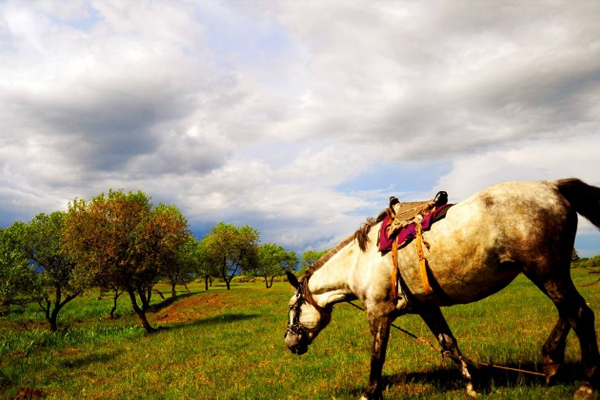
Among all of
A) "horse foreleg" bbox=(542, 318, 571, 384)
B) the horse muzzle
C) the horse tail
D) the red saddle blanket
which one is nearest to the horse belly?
the red saddle blanket

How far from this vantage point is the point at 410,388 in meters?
6.71

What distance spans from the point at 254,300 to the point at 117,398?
30014 mm

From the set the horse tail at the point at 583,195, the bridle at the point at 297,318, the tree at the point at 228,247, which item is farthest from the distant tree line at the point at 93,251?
the tree at the point at 228,247

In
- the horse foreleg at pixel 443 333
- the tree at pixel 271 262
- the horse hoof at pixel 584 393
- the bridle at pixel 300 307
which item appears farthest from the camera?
the tree at pixel 271 262

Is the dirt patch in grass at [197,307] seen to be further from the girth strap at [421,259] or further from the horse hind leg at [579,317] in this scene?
the horse hind leg at [579,317]

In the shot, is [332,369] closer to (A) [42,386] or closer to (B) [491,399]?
(B) [491,399]

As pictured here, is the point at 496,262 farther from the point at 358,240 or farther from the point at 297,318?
the point at 297,318

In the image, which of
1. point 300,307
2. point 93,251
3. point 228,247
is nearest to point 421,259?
point 300,307

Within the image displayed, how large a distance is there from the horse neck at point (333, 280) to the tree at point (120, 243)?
1946cm

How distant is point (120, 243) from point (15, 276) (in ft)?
28.9

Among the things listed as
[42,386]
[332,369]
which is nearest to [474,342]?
[332,369]

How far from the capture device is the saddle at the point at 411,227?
18.4 ft

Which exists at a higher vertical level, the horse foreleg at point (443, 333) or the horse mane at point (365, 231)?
the horse mane at point (365, 231)

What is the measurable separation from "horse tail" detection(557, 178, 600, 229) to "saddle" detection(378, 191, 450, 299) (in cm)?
164
